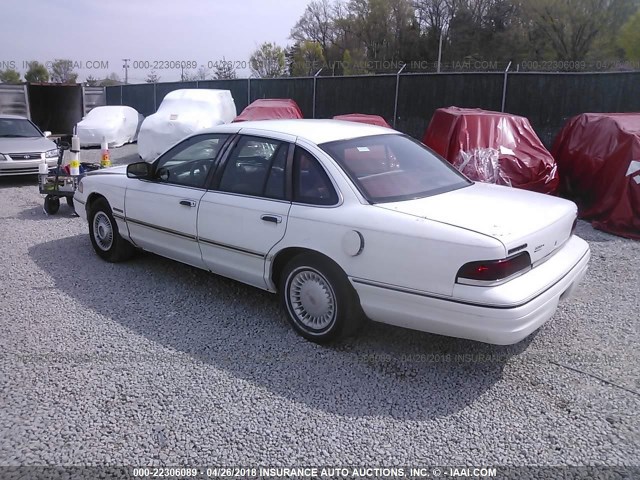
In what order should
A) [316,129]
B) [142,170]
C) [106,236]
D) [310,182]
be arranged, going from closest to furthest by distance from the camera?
[310,182] < [316,129] < [142,170] < [106,236]

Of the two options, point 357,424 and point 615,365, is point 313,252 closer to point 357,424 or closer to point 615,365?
point 357,424

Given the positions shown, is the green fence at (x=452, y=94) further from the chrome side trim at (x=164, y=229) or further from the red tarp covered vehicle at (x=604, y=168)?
the chrome side trim at (x=164, y=229)

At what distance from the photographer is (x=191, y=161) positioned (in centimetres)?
494

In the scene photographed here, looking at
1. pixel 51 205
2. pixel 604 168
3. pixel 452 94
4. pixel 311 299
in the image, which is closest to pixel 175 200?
pixel 311 299

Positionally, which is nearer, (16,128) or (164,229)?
(164,229)

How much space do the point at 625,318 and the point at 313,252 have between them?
265 cm

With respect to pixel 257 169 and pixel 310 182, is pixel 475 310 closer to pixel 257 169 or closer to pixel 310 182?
pixel 310 182

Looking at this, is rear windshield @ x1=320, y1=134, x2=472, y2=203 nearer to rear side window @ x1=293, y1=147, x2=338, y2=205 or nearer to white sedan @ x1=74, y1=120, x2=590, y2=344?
white sedan @ x1=74, y1=120, x2=590, y2=344

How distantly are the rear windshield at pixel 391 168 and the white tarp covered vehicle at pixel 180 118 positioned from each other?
8.73m

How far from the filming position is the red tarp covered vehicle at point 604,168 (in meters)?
7.45

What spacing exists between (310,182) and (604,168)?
5.84 m

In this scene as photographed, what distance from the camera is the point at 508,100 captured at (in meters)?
13.2

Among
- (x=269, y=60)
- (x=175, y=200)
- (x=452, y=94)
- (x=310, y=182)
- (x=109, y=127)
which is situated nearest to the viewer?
(x=310, y=182)

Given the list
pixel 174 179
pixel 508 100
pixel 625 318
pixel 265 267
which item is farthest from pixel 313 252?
pixel 508 100
